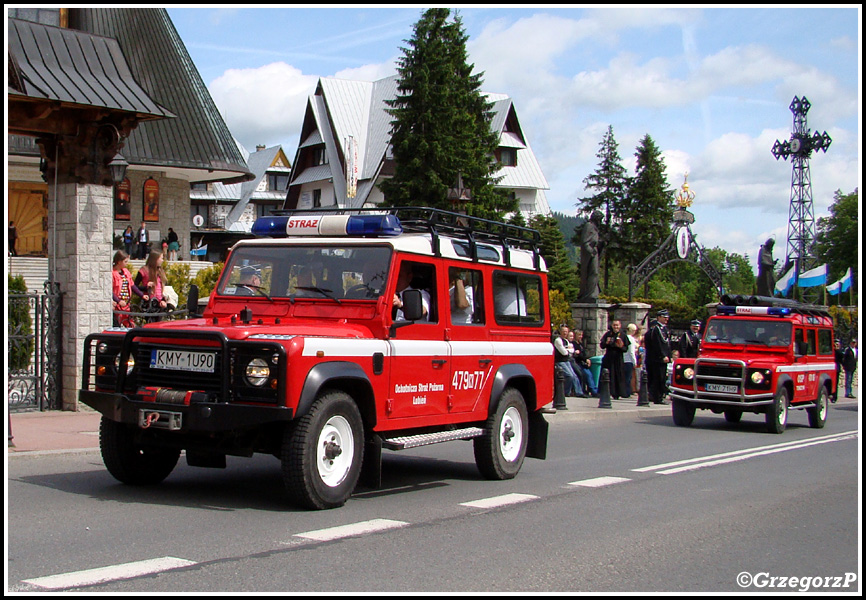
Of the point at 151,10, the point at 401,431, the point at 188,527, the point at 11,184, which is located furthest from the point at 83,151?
the point at 151,10

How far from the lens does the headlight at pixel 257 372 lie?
7.25m

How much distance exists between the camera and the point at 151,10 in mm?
29938

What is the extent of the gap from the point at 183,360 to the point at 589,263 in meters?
22.2

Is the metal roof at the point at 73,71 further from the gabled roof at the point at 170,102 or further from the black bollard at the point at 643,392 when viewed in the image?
the black bollard at the point at 643,392

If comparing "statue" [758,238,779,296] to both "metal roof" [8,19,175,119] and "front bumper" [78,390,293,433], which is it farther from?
"front bumper" [78,390,293,433]

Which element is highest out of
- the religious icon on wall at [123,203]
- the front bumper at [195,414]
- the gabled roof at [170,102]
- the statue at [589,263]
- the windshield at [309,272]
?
the gabled roof at [170,102]

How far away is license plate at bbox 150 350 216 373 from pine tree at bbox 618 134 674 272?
240ft

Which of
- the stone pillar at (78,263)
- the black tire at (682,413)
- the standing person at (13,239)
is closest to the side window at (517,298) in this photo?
the stone pillar at (78,263)

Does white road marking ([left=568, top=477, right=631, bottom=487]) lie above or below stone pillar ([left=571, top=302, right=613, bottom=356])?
below

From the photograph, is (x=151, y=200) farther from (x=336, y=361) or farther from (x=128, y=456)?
(x=336, y=361)

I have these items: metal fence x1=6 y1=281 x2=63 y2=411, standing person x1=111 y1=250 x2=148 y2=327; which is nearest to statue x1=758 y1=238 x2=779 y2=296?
standing person x1=111 y1=250 x2=148 y2=327

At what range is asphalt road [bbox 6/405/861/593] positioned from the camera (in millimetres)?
5727

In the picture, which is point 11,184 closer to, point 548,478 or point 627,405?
point 627,405

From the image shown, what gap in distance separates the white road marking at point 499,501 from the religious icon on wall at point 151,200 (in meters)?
24.1
